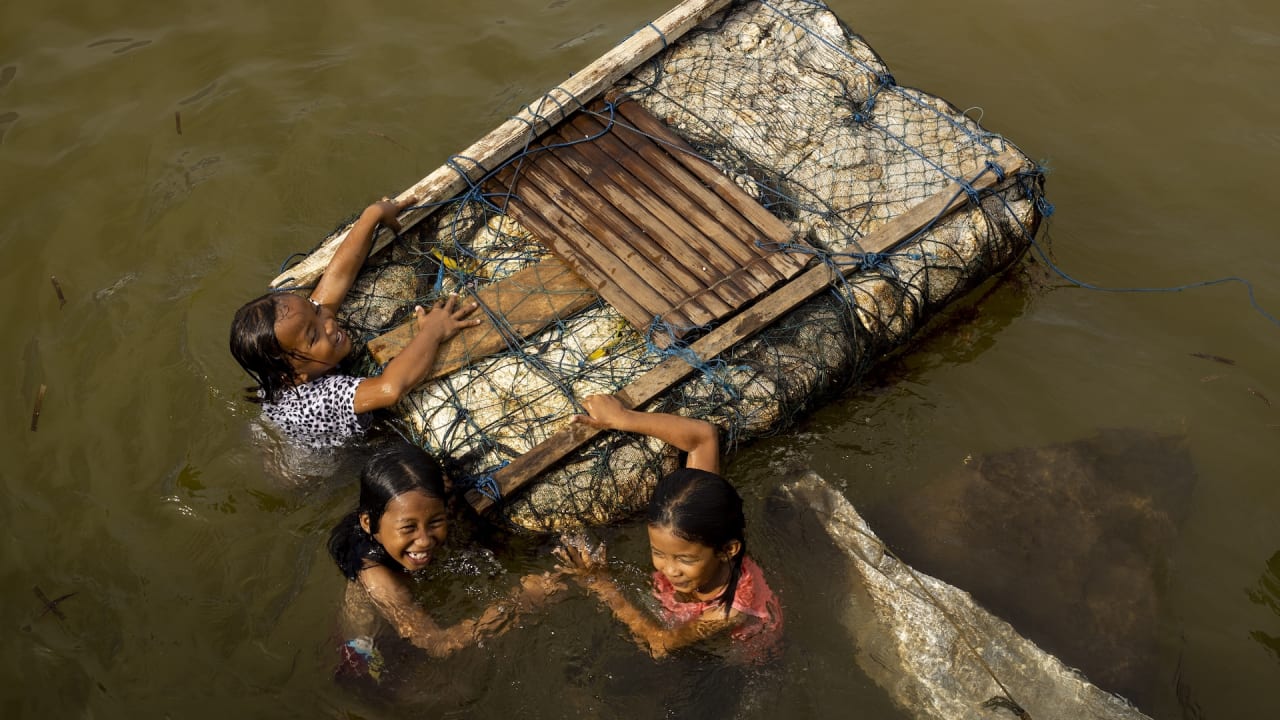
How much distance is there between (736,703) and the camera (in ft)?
13.4

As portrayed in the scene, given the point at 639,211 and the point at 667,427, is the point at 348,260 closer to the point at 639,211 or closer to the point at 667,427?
the point at 639,211

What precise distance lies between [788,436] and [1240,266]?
2.86 metres

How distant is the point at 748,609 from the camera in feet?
12.9

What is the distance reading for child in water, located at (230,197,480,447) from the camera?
4.18 meters

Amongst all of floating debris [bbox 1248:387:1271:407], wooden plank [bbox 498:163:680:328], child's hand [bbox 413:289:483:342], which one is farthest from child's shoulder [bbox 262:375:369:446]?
floating debris [bbox 1248:387:1271:407]

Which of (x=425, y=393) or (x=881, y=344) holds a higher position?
(x=425, y=393)

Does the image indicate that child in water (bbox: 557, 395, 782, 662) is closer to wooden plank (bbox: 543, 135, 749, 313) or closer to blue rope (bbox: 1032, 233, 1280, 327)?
wooden plank (bbox: 543, 135, 749, 313)

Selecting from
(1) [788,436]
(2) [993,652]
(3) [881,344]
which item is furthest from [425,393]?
(2) [993,652]

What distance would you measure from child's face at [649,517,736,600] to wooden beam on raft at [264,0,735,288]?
2253 mm

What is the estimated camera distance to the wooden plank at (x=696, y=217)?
15.3 ft

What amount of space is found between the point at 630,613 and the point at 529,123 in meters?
2.52

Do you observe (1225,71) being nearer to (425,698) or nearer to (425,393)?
(425,393)

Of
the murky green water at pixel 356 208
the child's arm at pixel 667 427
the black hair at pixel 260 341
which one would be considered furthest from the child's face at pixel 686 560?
the black hair at pixel 260 341

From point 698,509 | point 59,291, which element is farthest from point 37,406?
point 698,509
